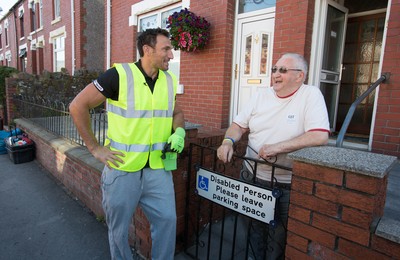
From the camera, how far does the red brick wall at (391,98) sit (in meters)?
3.20

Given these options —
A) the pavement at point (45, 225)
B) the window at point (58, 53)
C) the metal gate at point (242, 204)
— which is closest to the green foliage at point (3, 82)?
the window at point (58, 53)

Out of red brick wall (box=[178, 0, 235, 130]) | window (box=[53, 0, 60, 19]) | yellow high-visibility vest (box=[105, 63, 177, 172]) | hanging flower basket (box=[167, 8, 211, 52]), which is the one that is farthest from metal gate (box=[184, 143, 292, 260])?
window (box=[53, 0, 60, 19])

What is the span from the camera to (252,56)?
186 inches

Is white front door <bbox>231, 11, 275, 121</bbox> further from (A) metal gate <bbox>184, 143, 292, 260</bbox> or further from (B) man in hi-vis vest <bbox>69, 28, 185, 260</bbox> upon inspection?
(B) man in hi-vis vest <bbox>69, 28, 185, 260</bbox>

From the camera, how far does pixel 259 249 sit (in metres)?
2.31

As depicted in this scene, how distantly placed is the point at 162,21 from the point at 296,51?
353cm

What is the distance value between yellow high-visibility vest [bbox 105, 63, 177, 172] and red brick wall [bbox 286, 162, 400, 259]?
1002 millimetres

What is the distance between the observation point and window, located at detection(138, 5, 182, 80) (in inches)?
234

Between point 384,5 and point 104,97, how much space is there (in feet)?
15.8

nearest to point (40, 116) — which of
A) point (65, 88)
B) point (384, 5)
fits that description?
point (65, 88)

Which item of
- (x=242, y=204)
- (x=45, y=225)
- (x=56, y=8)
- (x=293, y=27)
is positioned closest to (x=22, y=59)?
(x=56, y=8)

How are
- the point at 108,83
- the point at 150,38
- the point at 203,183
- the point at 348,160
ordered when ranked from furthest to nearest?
the point at 203,183, the point at 150,38, the point at 108,83, the point at 348,160

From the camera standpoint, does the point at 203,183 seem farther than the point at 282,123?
Yes

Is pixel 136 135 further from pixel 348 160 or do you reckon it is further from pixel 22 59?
pixel 22 59
